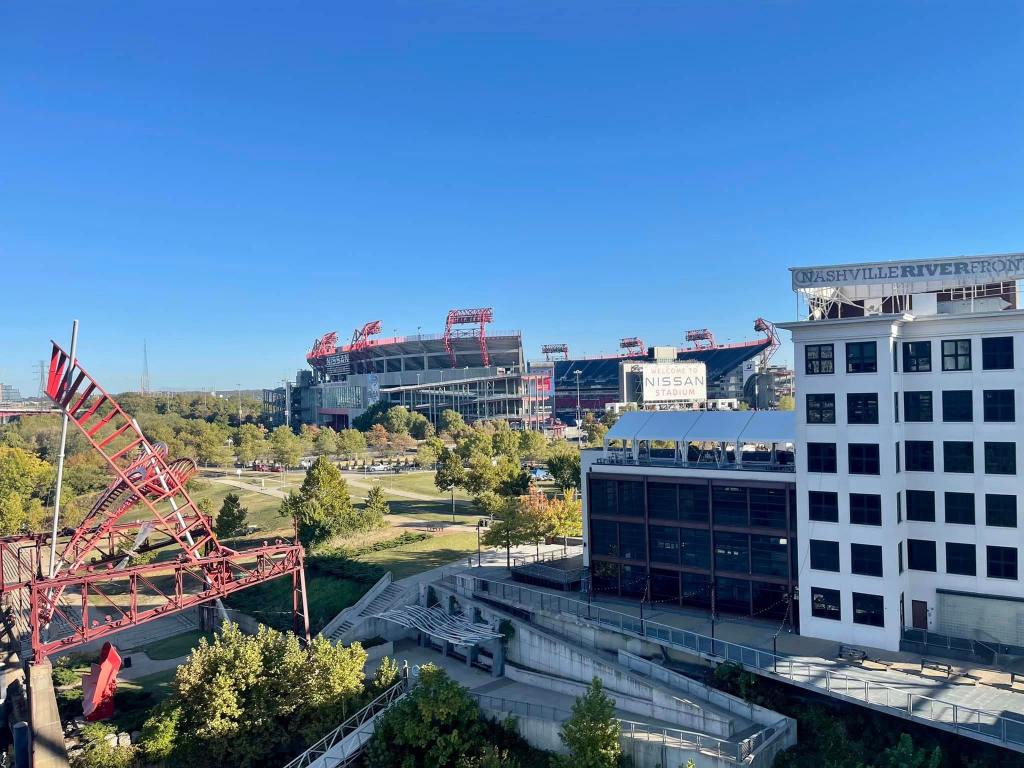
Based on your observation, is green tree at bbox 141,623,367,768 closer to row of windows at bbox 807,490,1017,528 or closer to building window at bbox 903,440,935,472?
row of windows at bbox 807,490,1017,528

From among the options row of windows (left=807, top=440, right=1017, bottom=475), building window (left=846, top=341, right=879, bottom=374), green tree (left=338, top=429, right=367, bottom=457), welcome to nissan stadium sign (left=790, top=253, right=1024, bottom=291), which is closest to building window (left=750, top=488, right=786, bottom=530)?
row of windows (left=807, top=440, right=1017, bottom=475)

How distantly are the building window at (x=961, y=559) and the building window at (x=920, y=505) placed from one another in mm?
1543

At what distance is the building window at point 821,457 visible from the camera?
3678 centimetres

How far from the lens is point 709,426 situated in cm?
4297

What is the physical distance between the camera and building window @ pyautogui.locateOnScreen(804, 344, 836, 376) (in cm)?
3725

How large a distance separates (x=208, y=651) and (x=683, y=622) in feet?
76.9

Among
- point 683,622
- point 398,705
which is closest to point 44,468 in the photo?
point 398,705

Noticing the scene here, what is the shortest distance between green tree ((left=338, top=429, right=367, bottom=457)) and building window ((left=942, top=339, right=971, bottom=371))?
4042 inches

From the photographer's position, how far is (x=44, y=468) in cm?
9869

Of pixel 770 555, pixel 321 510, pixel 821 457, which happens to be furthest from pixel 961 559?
pixel 321 510

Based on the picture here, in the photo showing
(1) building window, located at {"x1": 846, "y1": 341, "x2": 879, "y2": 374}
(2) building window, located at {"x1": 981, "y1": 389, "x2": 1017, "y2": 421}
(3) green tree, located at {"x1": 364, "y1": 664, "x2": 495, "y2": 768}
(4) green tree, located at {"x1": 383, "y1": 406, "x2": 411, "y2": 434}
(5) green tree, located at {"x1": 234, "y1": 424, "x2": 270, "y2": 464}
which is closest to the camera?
(3) green tree, located at {"x1": 364, "y1": 664, "x2": 495, "y2": 768}

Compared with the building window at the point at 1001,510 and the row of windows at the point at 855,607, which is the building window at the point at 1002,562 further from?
the row of windows at the point at 855,607

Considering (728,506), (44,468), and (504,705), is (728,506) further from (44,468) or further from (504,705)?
(44,468)

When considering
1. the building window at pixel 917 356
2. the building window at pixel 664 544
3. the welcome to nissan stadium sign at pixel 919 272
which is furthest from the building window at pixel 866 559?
the welcome to nissan stadium sign at pixel 919 272
